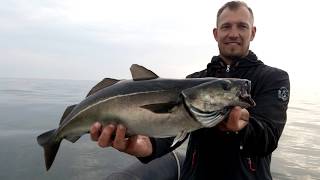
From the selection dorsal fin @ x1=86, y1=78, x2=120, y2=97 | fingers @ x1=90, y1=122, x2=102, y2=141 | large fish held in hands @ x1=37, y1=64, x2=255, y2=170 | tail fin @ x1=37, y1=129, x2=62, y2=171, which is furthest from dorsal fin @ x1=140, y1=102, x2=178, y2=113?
tail fin @ x1=37, y1=129, x2=62, y2=171

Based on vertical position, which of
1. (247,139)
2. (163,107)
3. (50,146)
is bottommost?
(50,146)

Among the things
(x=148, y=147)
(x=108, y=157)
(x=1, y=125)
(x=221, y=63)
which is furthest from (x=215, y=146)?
(x=1, y=125)

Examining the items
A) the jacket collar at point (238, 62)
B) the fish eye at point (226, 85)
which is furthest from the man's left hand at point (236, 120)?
the jacket collar at point (238, 62)

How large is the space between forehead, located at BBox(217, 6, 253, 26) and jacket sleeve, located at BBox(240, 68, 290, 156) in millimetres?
903

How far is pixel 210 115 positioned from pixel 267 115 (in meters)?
1.13

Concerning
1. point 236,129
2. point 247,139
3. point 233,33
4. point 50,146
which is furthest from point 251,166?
point 50,146

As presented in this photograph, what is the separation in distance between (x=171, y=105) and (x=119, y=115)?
657 millimetres

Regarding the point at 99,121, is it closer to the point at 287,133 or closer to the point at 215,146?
the point at 215,146

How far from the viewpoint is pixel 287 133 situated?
22031 mm

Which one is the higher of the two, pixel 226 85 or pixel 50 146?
pixel 226 85

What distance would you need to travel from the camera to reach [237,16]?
5.43 meters

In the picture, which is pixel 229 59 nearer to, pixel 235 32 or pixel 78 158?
pixel 235 32

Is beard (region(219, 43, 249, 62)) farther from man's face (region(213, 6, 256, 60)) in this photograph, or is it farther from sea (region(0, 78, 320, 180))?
sea (region(0, 78, 320, 180))

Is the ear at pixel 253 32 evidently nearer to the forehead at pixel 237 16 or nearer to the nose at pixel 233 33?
the forehead at pixel 237 16
